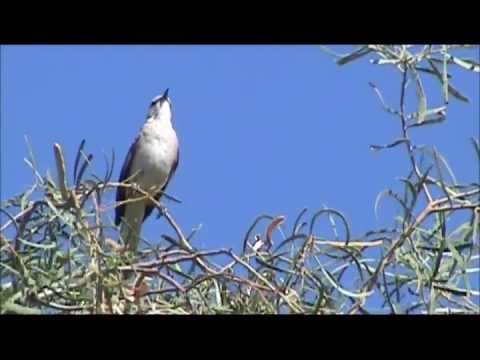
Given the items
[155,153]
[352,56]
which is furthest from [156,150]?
[352,56]

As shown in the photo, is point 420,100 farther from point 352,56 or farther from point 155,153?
point 155,153

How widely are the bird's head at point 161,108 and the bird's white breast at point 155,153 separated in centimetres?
2

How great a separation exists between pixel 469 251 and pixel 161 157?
1.94 metres

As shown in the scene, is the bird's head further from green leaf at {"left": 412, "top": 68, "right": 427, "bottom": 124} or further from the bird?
green leaf at {"left": 412, "top": 68, "right": 427, "bottom": 124}

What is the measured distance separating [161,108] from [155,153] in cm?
15

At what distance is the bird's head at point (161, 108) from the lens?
3.36 metres

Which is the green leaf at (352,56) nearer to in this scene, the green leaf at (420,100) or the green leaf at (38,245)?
the green leaf at (420,100)

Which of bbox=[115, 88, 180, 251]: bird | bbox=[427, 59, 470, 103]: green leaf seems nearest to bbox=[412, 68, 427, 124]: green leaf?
bbox=[427, 59, 470, 103]: green leaf
